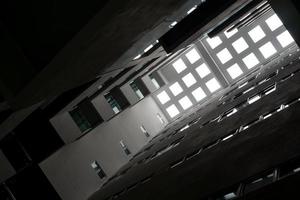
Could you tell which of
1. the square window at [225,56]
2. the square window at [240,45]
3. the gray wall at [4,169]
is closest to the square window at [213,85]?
the square window at [225,56]

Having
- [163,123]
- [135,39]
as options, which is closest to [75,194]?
[135,39]

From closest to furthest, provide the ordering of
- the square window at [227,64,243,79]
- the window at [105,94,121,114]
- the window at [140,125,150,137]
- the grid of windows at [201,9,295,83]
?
1. the window at [105,94,121,114]
2. the window at [140,125,150,137]
3. the grid of windows at [201,9,295,83]
4. the square window at [227,64,243,79]

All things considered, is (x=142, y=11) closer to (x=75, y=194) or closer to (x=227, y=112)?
(x=227, y=112)

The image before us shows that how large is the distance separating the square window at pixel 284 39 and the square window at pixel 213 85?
898 centimetres

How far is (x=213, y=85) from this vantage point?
4969 cm

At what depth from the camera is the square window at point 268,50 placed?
45.7 metres

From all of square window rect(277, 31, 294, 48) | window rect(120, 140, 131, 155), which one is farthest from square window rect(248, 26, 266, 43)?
window rect(120, 140, 131, 155)

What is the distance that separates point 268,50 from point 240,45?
11.1 feet

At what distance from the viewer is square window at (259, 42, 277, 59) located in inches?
1797

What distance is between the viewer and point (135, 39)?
558 cm

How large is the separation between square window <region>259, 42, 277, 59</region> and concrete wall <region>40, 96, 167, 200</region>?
56.3 ft

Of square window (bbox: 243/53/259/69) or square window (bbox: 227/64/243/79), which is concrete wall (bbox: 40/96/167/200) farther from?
square window (bbox: 243/53/259/69)

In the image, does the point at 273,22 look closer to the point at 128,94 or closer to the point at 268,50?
the point at 268,50

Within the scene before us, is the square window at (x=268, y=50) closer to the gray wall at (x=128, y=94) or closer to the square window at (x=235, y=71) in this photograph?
the square window at (x=235, y=71)
